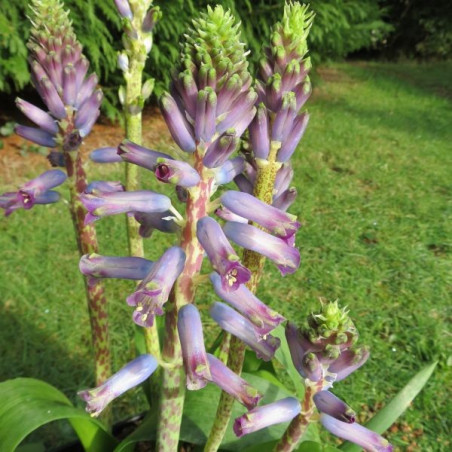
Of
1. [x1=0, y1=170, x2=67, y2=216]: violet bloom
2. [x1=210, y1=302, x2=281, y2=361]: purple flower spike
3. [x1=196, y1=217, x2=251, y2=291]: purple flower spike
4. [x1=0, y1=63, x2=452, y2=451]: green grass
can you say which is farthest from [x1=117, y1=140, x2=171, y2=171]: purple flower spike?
[x1=0, y1=63, x2=452, y2=451]: green grass

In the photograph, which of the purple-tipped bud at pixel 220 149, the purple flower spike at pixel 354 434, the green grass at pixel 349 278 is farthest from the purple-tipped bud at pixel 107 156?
the green grass at pixel 349 278

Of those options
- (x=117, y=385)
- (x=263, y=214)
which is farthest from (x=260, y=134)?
(x=117, y=385)

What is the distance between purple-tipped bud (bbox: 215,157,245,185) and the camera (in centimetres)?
125

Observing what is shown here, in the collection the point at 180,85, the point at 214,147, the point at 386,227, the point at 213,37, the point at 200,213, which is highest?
the point at 213,37

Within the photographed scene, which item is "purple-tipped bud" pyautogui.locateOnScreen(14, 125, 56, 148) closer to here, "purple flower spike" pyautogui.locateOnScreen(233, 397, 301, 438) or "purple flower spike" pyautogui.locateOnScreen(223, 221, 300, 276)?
"purple flower spike" pyautogui.locateOnScreen(223, 221, 300, 276)

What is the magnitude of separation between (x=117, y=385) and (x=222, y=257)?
0.44 m

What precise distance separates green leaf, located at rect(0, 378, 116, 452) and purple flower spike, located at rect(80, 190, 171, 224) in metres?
0.83

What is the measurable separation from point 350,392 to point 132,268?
256cm

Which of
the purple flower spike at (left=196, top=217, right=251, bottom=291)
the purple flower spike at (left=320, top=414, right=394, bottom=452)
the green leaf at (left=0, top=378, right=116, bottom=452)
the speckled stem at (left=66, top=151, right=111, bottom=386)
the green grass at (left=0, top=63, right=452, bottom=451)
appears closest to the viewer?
the purple flower spike at (left=196, top=217, right=251, bottom=291)

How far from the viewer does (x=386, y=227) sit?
219 inches

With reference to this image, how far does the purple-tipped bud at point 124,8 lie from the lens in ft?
5.62

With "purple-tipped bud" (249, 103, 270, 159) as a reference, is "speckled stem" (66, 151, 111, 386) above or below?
below

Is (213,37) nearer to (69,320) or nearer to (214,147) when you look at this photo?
(214,147)

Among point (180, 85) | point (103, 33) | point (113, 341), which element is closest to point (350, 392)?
point (113, 341)
